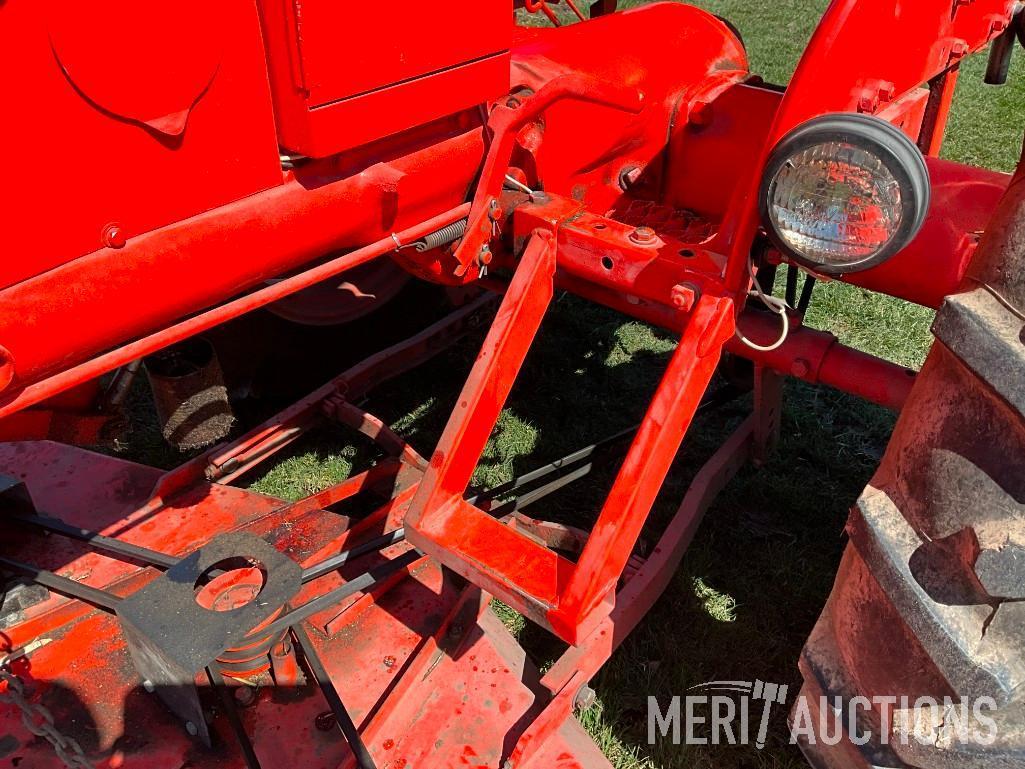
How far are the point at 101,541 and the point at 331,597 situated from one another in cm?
66

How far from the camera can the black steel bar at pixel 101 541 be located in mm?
1867

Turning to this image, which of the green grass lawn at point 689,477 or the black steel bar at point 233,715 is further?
the green grass lawn at point 689,477

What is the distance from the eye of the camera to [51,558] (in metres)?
2.03

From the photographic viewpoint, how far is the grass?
2.12 m

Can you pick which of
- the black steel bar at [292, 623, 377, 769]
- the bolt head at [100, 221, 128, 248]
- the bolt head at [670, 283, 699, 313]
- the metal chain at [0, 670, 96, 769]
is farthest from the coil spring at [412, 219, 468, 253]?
the metal chain at [0, 670, 96, 769]

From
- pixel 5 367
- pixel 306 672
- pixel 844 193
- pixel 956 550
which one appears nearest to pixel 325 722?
pixel 306 672

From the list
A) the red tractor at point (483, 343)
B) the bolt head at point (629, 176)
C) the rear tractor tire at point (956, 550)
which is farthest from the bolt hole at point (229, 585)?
the bolt head at point (629, 176)

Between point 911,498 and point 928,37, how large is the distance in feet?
3.30

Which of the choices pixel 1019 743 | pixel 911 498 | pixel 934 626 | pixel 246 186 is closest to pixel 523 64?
pixel 246 186

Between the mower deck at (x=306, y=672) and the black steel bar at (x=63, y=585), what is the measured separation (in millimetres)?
90

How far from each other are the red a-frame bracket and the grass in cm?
79

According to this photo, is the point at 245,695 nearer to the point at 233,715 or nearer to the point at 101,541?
the point at 233,715

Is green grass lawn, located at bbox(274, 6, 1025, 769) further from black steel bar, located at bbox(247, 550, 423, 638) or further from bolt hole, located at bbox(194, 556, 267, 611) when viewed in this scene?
bolt hole, located at bbox(194, 556, 267, 611)

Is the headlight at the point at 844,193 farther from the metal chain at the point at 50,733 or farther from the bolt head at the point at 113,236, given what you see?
the metal chain at the point at 50,733
